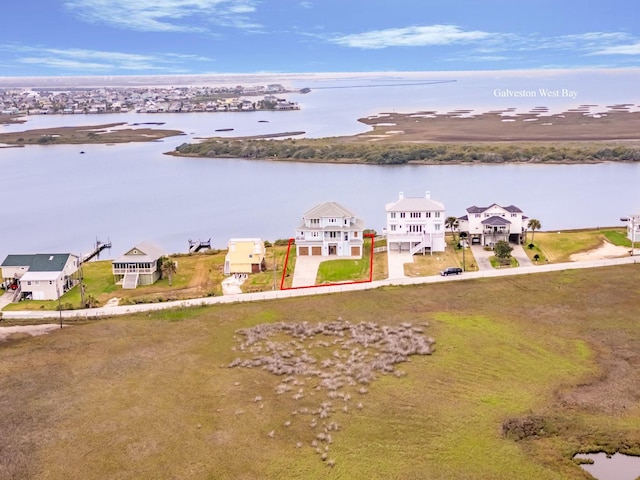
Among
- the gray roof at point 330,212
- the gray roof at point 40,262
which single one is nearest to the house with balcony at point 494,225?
the gray roof at point 330,212

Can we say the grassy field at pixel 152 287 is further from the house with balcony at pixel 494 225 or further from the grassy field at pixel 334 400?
the house with balcony at pixel 494 225

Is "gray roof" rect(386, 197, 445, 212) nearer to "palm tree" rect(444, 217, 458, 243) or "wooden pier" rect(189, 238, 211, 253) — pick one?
"palm tree" rect(444, 217, 458, 243)

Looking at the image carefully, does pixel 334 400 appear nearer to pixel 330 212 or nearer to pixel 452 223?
pixel 330 212

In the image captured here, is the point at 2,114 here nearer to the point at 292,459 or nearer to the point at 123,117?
the point at 123,117

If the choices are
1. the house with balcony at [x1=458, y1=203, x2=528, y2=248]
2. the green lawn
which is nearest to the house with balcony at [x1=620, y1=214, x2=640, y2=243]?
the house with balcony at [x1=458, y1=203, x2=528, y2=248]

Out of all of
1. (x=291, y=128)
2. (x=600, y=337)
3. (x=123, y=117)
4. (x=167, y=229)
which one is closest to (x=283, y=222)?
(x=167, y=229)

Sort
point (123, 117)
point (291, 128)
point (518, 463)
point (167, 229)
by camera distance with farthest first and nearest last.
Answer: point (123, 117)
point (291, 128)
point (167, 229)
point (518, 463)

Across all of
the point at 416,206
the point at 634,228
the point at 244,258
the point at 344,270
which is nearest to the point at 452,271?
the point at 344,270
